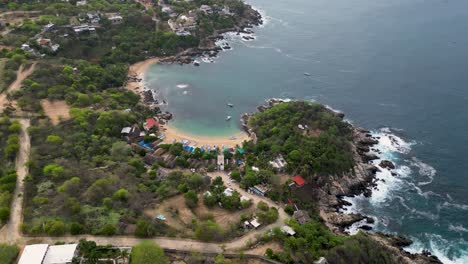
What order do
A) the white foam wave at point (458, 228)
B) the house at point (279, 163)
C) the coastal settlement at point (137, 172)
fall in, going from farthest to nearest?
the house at point (279, 163), the white foam wave at point (458, 228), the coastal settlement at point (137, 172)

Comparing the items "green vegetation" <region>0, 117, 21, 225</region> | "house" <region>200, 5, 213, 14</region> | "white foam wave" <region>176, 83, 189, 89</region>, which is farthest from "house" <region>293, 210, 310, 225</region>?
"house" <region>200, 5, 213, 14</region>

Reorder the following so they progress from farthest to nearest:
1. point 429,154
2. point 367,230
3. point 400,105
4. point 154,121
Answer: point 400,105
point 154,121
point 429,154
point 367,230

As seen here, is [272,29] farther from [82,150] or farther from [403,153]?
[82,150]

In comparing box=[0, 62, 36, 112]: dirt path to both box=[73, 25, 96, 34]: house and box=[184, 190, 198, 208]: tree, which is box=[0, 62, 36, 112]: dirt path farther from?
box=[184, 190, 198, 208]: tree

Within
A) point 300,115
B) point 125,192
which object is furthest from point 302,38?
point 125,192

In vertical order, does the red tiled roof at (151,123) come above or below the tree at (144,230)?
below

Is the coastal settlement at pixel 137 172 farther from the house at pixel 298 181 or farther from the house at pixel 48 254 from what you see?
the house at pixel 298 181

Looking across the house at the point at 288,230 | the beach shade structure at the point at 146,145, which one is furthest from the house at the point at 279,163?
the beach shade structure at the point at 146,145
